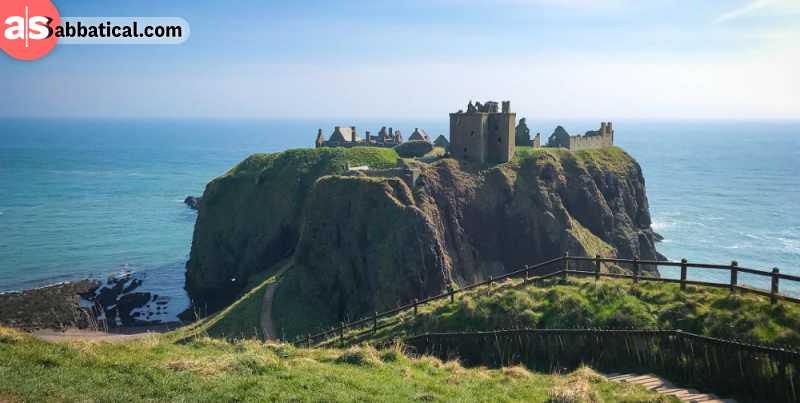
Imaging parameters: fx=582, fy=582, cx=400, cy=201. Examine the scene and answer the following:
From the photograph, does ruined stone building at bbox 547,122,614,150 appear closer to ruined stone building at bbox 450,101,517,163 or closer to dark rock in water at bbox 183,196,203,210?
ruined stone building at bbox 450,101,517,163

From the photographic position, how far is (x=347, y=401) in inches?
595

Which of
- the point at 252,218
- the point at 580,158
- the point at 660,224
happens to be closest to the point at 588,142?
the point at 580,158

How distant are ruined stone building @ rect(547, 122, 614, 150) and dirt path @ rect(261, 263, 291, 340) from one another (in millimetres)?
43807

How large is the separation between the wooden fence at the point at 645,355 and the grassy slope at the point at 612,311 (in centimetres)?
101

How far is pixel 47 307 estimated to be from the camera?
2421 inches

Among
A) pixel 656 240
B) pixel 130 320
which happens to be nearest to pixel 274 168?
pixel 130 320

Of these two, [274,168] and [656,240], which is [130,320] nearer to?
[274,168]

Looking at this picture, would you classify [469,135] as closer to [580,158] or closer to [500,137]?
[500,137]

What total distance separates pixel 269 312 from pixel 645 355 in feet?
115

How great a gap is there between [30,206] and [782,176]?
191 meters

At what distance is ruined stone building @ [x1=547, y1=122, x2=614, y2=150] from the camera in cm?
8100

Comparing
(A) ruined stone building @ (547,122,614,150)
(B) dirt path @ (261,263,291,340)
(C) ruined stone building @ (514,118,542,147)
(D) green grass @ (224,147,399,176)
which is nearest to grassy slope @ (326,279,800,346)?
(B) dirt path @ (261,263,291,340)

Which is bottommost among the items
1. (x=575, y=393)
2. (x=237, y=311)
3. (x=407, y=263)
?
(x=237, y=311)

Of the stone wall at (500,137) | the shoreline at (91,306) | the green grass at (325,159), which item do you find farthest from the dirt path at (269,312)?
the stone wall at (500,137)
